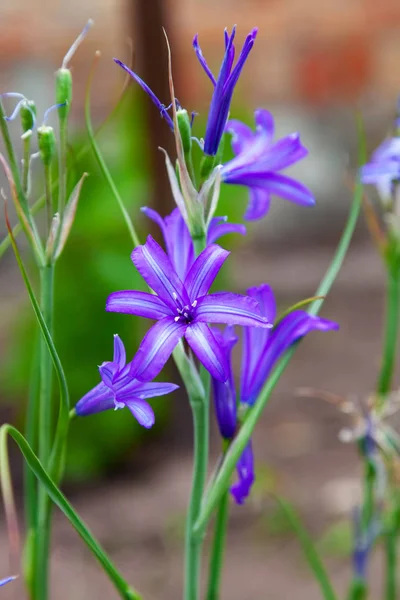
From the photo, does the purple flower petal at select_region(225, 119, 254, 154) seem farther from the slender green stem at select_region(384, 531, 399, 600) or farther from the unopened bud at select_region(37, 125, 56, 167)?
the slender green stem at select_region(384, 531, 399, 600)

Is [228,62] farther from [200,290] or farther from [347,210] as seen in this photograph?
[347,210]

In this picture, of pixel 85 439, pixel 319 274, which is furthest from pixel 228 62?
pixel 319 274

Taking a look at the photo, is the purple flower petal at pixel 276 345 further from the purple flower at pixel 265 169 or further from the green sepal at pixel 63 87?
the green sepal at pixel 63 87

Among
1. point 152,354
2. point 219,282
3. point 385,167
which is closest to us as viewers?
point 152,354

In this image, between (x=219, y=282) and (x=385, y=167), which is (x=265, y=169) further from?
(x=219, y=282)

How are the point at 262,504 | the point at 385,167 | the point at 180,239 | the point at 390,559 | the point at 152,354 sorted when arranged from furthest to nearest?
the point at 262,504, the point at 390,559, the point at 385,167, the point at 180,239, the point at 152,354

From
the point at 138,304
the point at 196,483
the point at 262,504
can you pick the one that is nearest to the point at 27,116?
the point at 138,304
